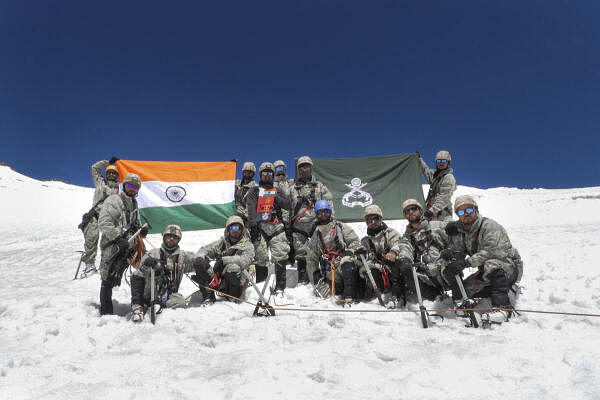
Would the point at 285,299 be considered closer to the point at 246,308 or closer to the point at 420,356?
the point at 246,308

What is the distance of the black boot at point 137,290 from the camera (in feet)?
13.6

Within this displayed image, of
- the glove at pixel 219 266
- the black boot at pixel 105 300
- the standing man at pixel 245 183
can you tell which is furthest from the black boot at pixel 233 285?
the standing man at pixel 245 183

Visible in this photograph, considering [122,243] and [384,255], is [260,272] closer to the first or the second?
[384,255]

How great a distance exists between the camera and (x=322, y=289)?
5.18 m

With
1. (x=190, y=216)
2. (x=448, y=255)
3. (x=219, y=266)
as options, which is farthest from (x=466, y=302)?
(x=190, y=216)

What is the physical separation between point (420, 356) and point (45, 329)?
13.0 ft

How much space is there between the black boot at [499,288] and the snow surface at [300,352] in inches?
10.9

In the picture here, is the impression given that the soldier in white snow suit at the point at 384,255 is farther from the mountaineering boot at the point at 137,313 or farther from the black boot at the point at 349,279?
the mountaineering boot at the point at 137,313

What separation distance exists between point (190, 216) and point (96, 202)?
145 inches

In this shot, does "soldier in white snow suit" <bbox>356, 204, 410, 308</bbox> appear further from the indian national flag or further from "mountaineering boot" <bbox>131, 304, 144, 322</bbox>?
the indian national flag

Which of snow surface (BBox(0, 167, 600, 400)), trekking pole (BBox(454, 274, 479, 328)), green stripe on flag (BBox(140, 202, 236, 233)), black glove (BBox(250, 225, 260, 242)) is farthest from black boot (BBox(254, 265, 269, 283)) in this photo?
green stripe on flag (BBox(140, 202, 236, 233))

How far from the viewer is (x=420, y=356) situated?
272 cm

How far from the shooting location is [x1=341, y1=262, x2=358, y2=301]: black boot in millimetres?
4720

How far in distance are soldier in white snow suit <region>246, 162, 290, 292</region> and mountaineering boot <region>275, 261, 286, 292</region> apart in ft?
0.62
